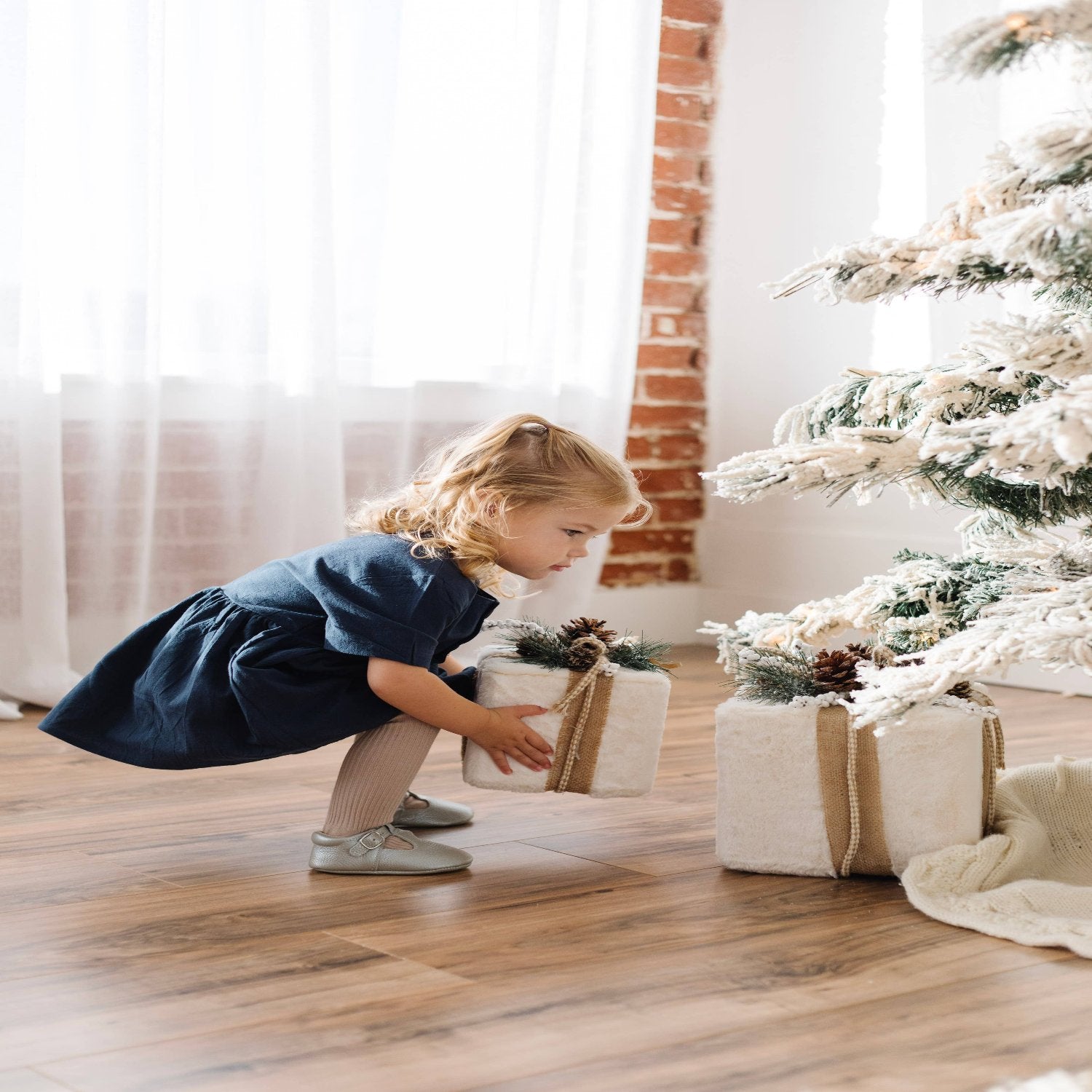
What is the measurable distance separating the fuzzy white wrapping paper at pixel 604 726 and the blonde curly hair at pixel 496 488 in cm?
13

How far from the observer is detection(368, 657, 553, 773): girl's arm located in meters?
1.53

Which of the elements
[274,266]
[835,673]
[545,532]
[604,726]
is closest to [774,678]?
[835,673]

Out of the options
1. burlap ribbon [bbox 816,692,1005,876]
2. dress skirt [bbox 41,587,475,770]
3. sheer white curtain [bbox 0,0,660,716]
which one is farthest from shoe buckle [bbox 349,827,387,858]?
sheer white curtain [bbox 0,0,660,716]

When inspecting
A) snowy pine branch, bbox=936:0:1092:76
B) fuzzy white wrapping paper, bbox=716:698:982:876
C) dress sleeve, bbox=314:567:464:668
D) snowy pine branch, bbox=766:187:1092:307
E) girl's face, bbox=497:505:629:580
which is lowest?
fuzzy white wrapping paper, bbox=716:698:982:876

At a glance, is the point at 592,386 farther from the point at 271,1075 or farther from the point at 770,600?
the point at 271,1075

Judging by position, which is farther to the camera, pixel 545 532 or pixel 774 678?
pixel 545 532

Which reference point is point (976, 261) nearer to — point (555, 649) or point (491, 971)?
point (555, 649)

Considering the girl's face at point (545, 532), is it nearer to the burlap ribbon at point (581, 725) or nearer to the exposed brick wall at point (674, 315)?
the burlap ribbon at point (581, 725)

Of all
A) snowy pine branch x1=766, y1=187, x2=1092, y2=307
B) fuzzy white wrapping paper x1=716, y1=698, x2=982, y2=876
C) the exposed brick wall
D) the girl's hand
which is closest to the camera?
snowy pine branch x1=766, y1=187, x2=1092, y2=307

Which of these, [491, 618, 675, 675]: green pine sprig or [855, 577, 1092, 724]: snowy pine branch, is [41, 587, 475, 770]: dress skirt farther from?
[855, 577, 1092, 724]: snowy pine branch

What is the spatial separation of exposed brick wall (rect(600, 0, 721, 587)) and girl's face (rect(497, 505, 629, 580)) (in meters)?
1.70

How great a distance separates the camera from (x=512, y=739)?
1.58m

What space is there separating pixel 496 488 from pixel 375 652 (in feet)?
0.78

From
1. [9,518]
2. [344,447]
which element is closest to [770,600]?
[344,447]
